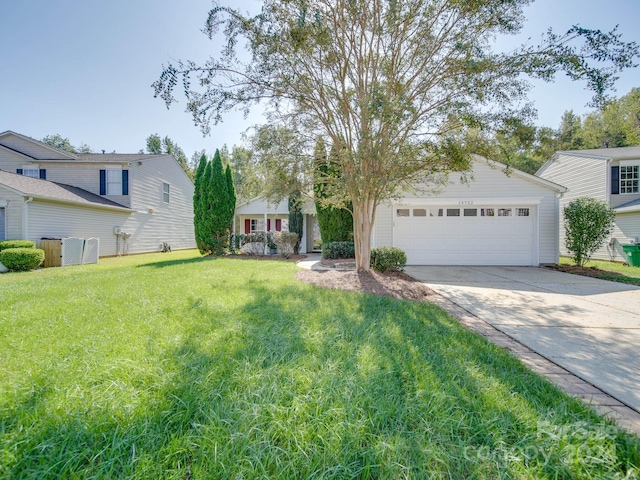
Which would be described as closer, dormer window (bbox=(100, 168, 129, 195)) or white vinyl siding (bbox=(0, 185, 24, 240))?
white vinyl siding (bbox=(0, 185, 24, 240))

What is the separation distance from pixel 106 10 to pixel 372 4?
7330mm

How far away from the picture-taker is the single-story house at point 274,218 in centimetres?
1446

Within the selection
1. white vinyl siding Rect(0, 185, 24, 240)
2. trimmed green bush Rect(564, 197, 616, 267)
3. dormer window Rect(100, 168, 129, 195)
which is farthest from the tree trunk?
Answer: dormer window Rect(100, 168, 129, 195)

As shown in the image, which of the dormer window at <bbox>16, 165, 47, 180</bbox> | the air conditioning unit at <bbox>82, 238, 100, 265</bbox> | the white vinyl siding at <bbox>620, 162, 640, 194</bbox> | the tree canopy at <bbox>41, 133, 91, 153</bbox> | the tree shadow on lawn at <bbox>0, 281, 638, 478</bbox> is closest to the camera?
the tree shadow on lawn at <bbox>0, 281, 638, 478</bbox>

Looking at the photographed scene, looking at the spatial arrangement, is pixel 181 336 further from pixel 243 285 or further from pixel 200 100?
pixel 200 100

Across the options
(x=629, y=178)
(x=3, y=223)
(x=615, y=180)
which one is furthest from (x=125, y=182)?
(x=629, y=178)

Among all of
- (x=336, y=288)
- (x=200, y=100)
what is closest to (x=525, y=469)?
(x=336, y=288)

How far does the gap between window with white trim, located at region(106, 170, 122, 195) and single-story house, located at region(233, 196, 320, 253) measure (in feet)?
19.9

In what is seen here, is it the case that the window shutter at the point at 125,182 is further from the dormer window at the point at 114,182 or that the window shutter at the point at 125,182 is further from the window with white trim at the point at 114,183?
the window with white trim at the point at 114,183

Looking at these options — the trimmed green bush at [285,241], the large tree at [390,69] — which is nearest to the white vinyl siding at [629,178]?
the large tree at [390,69]

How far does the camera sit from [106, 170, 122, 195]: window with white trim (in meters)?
14.1

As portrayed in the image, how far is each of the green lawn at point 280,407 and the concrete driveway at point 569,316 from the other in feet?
2.46

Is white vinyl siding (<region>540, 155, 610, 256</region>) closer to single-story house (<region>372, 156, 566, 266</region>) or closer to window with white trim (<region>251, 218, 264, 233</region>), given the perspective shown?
single-story house (<region>372, 156, 566, 266</region>)

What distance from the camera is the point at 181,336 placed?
289cm
